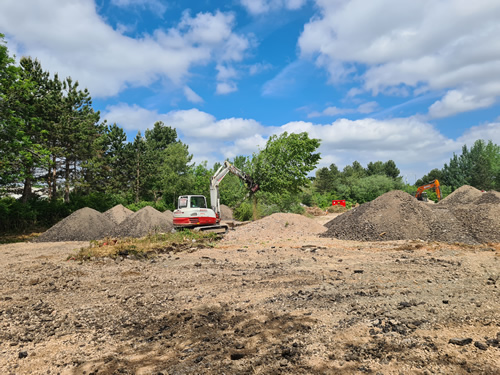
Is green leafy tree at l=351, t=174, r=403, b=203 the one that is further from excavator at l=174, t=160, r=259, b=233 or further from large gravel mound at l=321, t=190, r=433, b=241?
excavator at l=174, t=160, r=259, b=233

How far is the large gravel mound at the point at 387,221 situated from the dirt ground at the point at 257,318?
4.92 m

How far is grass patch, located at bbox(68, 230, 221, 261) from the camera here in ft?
31.2

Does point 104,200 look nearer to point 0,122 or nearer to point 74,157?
point 74,157

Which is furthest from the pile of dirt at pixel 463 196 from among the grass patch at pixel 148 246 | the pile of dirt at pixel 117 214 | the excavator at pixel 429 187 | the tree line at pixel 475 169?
the tree line at pixel 475 169

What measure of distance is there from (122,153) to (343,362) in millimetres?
38969

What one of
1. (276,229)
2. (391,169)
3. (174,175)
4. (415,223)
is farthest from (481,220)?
(391,169)

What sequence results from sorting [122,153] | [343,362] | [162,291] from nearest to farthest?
[343,362]
[162,291]
[122,153]

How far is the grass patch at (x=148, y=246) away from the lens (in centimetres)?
952

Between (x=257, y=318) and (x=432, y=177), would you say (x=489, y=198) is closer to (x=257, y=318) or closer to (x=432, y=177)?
(x=257, y=318)

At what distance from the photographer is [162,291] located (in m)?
5.79

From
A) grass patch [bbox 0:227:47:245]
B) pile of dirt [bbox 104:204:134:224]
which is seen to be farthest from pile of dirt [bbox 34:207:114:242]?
pile of dirt [bbox 104:204:134:224]

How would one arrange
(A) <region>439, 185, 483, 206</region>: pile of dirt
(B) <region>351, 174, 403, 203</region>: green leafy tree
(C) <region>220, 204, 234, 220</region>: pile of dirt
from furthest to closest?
(B) <region>351, 174, 403, 203</region>: green leafy tree, (C) <region>220, 204, 234, 220</region>: pile of dirt, (A) <region>439, 185, 483, 206</region>: pile of dirt

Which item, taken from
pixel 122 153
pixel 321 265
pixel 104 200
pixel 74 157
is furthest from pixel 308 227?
pixel 122 153

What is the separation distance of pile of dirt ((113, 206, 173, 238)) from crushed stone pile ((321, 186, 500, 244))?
818cm
